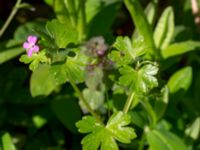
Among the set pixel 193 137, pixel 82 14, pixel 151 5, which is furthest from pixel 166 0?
pixel 193 137

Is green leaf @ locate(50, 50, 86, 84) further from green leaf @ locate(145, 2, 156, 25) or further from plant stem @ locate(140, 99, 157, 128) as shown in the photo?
green leaf @ locate(145, 2, 156, 25)

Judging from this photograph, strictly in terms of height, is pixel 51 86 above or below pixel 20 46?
below

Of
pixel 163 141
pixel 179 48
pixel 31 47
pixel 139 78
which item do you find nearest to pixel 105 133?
pixel 139 78

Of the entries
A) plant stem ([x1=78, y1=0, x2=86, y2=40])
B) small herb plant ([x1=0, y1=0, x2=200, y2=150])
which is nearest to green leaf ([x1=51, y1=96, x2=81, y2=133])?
small herb plant ([x1=0, y1=0, x2=200, y2=150])

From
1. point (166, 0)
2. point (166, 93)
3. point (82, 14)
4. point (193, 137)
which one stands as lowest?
point (193, 137)

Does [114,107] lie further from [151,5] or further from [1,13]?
[1,13]

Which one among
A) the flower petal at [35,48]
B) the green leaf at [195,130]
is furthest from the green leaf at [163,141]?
the flower petal at [35,48]
